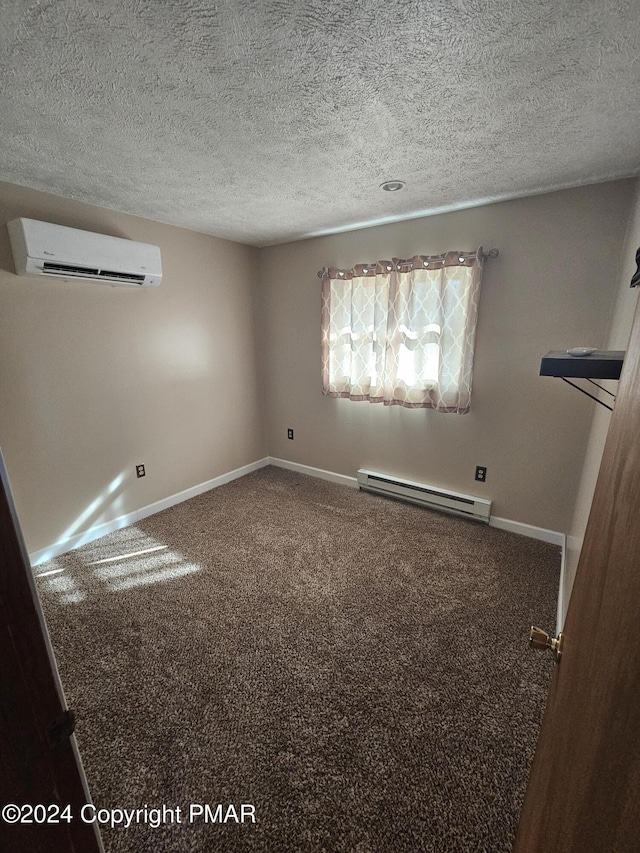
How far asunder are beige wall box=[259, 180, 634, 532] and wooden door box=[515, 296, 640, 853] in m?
1.87

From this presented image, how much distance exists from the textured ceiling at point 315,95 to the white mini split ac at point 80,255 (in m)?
0.26

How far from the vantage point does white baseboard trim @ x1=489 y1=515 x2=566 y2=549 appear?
7.91 feet

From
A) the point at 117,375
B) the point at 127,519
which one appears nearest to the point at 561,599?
the point at 127,519

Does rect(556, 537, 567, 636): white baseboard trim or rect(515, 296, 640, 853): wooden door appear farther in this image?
rect(556, 537, 567, 636): white baseboard trim

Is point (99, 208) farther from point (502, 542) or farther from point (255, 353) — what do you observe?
point (502, 542)

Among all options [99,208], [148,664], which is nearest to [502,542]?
[148,664]

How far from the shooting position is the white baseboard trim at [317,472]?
3387 millimetres

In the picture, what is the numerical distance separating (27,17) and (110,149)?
2.40 feet

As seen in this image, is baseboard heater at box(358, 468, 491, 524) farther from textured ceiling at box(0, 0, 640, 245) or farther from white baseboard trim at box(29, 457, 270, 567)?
textured ceiling at box(0, 0, 640, 245)

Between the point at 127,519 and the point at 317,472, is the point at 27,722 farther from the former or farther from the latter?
the point at 317,472

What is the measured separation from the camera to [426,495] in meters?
2.87

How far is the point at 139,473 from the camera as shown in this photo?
2.80 m

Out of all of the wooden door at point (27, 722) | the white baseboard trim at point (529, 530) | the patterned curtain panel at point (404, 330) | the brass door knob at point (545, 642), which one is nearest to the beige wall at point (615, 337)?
the white baseboard trim at point (529, 530)

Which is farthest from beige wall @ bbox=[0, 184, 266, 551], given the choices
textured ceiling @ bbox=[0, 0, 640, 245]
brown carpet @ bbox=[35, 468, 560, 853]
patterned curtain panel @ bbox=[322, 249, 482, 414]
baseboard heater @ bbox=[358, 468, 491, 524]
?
baseboard heater @ bbox=[358, 468, 491, 524]
